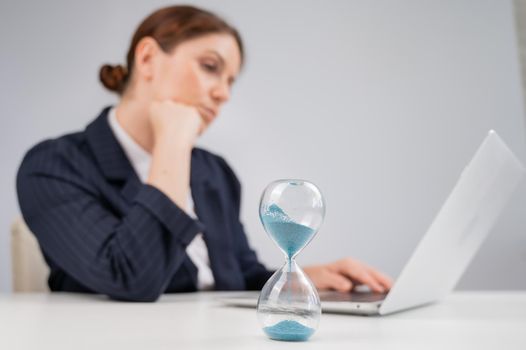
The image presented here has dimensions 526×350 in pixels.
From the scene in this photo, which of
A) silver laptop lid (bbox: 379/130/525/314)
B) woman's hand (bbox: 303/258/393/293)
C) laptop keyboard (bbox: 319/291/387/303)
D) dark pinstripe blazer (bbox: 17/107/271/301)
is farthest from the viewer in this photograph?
woman's hand (bbox: 303/258/393/293)

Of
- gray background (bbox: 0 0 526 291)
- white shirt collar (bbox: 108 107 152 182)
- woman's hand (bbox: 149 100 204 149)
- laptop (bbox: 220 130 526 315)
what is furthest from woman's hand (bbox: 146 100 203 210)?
gray background (bbox: 0 0 526 291)

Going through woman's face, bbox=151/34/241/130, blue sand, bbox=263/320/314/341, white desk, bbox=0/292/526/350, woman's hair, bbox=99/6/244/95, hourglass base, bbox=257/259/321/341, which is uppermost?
woman's hair, bbox=99/6/244/95

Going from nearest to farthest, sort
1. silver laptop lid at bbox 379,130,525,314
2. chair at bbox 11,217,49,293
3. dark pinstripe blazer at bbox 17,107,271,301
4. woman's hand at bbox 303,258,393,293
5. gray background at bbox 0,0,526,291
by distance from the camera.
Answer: silver laptop lid at bbox 379,130,525,314 < dark pinstripe blazer at bbox 17,107,271,301 < woman's hand at bbox 303,258,393,293 < chair at bbox 11,217,49,293 < gray background at bbox 0,0,526,291

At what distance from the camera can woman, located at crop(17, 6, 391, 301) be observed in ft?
2.89

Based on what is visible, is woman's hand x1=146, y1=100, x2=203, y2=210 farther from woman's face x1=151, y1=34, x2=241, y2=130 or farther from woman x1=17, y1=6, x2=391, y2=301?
woman's face x1=151, y1=34, x2=241, y2=130

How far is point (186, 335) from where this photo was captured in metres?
0.50

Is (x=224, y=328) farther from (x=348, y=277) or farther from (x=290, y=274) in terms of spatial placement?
(x=348, y=277)

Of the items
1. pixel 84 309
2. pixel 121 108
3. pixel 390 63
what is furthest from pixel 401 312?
pixel 390 63

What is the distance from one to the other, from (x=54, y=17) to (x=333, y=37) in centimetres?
108

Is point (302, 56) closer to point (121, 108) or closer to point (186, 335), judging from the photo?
point (121, 108)

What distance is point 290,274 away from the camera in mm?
466

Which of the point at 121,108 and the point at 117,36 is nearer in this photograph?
the point at 121,108

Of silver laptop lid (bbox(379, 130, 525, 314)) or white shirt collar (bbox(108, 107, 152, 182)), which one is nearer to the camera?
silver laptop lid (bbox(379, 130, 525, 314))

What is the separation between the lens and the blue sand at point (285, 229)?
1.51ft
